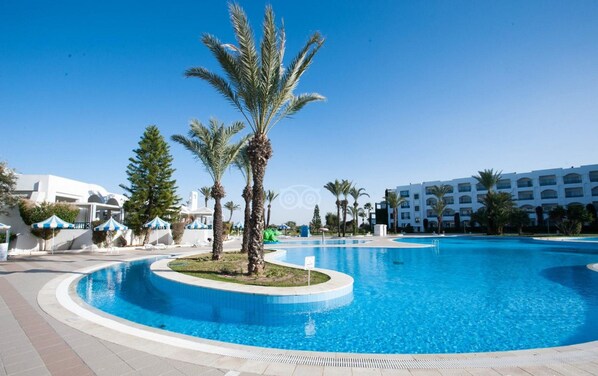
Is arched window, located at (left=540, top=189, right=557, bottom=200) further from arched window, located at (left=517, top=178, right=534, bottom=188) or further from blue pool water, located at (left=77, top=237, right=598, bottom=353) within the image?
blue pool water, located at (left=77, top=237, right=598, bottom=353)

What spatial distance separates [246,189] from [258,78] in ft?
30.5

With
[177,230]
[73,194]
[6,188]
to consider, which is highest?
→ [73,194]

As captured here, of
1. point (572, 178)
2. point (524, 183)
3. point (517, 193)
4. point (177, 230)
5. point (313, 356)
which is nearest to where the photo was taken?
point (313, 356)

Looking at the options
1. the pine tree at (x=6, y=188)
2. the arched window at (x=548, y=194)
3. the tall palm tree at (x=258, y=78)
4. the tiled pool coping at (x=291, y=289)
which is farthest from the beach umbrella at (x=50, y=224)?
the arched window at (x=548, y=194)

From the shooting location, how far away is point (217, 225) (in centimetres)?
1614

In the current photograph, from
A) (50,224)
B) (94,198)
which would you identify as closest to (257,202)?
(50,224)

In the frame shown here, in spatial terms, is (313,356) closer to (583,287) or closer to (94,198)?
(583,287)

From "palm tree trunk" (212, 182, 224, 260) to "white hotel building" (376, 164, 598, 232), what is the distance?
56.6 metres

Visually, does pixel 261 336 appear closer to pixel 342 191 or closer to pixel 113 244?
pixel 113 244

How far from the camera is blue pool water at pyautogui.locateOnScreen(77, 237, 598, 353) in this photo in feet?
20.4

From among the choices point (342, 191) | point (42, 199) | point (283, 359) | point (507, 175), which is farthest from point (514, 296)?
point (507, 175)

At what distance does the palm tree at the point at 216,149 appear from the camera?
639 inches

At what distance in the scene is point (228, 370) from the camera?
13.1ft

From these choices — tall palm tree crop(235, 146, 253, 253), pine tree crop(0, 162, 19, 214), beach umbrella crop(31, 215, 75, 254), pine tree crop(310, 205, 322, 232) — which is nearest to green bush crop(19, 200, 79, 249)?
pine tree crop(0, 162, 19, 214)
